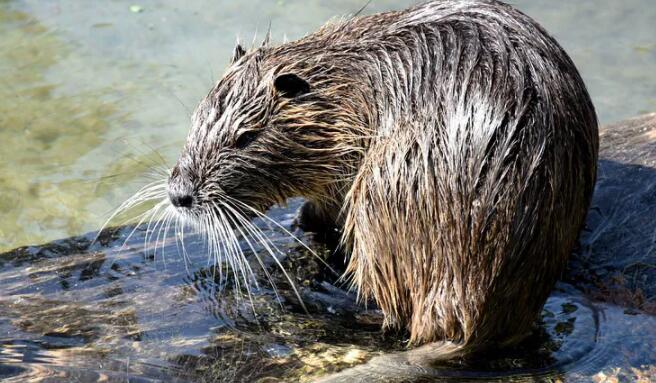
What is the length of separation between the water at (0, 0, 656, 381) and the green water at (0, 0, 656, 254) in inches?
0.6

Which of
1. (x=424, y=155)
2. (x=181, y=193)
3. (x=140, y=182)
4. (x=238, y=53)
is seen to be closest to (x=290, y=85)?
(x=238, y=53)

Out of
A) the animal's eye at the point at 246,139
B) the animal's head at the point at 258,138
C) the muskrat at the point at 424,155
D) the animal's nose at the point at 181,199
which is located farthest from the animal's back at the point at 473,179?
the animal's nose at the point at 181,199

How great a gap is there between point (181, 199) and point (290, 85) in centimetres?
71

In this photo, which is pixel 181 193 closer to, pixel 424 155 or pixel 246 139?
pixel 246 139

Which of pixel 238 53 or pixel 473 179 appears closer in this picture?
pixel 473 179

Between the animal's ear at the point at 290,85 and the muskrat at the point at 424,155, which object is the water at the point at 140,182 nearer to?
the muskrat at the point at 424,155

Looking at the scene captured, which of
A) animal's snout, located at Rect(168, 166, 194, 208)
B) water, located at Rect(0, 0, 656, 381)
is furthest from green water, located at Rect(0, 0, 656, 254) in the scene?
animal's snout, located at Rect(168, 166, 194, 208)

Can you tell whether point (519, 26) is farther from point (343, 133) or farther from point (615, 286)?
point (615, 286)

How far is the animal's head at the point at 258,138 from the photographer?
4.03m

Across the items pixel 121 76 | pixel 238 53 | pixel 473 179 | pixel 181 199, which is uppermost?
pixel 121 76

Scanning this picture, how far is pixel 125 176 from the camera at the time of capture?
21.8 ft

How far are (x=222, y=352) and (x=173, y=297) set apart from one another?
0.50m

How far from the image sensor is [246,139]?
4055 millimetres

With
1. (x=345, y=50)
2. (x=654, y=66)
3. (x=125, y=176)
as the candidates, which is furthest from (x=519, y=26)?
(x=654, y=66)
